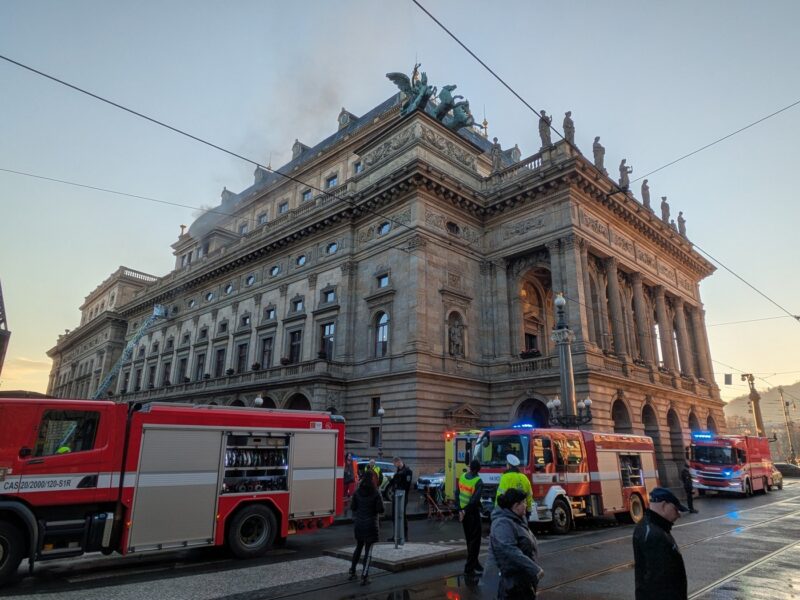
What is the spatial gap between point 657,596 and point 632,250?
33.9 metres

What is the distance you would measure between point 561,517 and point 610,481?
2.89m

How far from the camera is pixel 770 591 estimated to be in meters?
7.75

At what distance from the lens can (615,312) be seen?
2988 cm

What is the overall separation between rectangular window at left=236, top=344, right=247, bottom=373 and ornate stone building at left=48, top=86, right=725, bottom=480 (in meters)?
0.16

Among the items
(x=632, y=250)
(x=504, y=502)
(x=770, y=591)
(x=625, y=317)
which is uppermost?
(x=632, y=250)

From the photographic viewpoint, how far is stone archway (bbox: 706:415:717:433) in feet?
124

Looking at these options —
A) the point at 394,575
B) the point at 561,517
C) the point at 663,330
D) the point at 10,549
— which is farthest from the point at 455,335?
the point at 10,549

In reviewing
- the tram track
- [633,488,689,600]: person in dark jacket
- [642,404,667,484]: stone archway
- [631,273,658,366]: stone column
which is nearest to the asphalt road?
the tram track

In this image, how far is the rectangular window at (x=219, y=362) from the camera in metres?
40.7

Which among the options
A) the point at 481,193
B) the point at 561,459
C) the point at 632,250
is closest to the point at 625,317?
the point at 632,250

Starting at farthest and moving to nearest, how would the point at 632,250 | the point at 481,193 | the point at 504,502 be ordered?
the point at 632,250, the point at 481,193, the point at 504,502

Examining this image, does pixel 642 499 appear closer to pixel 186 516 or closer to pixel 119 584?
pixel 186 516

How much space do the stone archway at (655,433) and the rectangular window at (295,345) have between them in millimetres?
22350

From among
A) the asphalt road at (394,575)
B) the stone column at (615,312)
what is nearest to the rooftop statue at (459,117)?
the stone column at (615,312)
